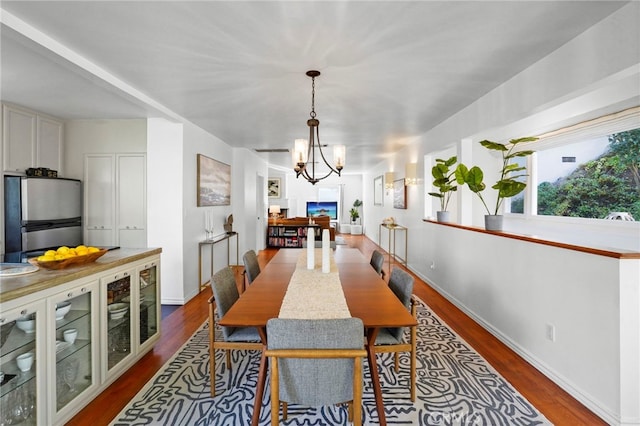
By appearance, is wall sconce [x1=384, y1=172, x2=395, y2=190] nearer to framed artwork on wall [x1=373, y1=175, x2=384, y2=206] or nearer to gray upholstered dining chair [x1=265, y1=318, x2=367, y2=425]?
framed artwork on wall [x1=373, y1=175, x2=384, y2=206]

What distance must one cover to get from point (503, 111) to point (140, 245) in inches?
188

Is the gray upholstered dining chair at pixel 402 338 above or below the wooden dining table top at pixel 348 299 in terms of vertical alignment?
below

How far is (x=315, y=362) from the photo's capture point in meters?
1.44

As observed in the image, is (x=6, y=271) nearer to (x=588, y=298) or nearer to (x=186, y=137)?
(x=186, y=137)

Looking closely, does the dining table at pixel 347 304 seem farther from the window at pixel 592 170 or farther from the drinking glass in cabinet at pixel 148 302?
the window at pixel 592 170

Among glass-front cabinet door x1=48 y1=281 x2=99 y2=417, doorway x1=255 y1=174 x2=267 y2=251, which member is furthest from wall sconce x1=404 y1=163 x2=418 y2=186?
glass-front cabinet door x1=48 y1=281 x2=99 y2=417

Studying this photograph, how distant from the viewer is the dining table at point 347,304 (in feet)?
5.33

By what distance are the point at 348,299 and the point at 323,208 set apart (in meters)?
11.0

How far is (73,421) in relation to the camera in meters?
1.91

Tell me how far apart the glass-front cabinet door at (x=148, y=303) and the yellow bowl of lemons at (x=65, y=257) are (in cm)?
43

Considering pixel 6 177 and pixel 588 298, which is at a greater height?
pixel 6 177

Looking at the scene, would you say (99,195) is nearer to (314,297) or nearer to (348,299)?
(314,297)

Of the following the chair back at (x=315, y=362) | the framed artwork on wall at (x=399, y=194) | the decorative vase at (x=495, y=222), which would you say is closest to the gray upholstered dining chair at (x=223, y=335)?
the chair back at (x=315, y=362)

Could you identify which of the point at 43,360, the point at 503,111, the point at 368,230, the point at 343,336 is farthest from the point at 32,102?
the point at 368,230
